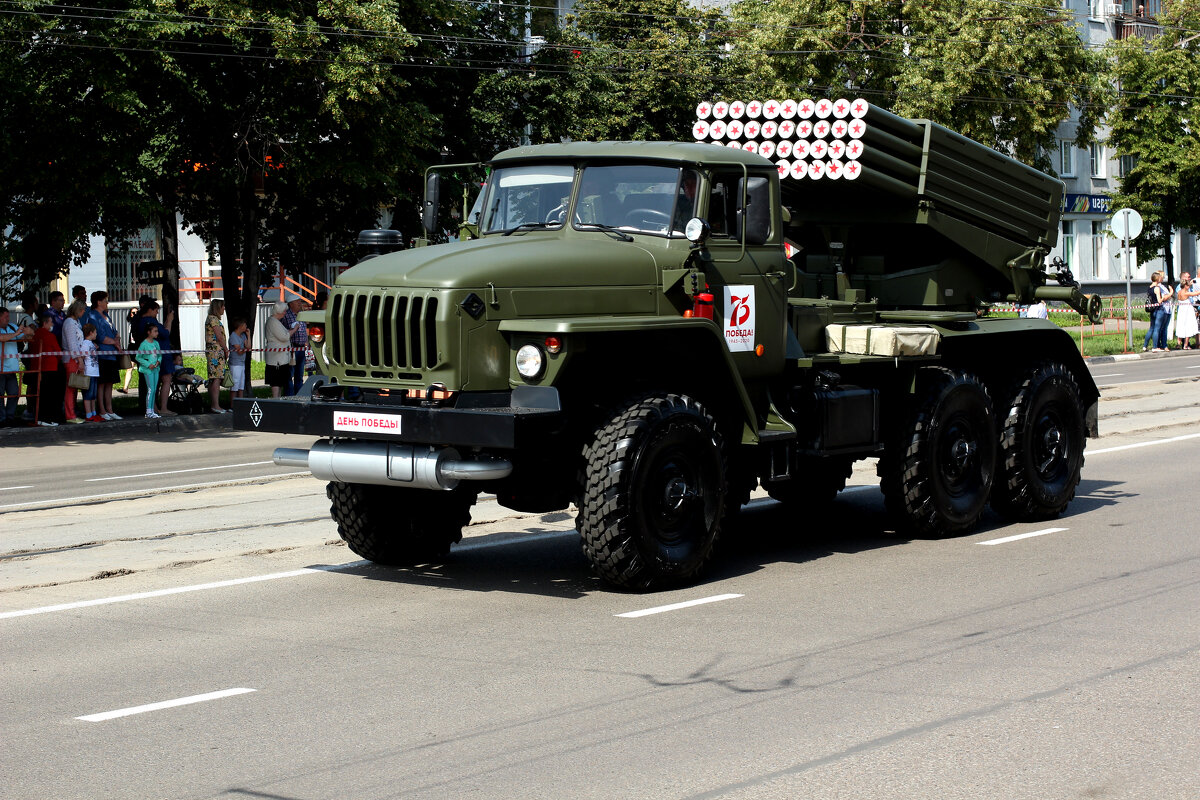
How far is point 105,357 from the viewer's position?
22234 mm

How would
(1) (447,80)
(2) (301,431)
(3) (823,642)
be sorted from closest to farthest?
(3) (823,642) → (2) (301,431) → (1) (447,80)

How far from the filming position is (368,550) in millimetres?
10445

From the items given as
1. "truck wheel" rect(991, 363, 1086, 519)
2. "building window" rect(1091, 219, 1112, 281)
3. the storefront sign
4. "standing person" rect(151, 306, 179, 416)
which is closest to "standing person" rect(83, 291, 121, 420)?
"standing person" rect(151, 306, 179, 416)

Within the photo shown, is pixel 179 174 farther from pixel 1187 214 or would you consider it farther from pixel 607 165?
pixel 1187 214

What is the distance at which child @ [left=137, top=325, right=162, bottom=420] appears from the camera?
74.7ft

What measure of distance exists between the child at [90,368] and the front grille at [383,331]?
13.5 meters

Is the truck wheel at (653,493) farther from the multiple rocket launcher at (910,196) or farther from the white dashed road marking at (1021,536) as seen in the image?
the multiple rocket launcher at (910,196)

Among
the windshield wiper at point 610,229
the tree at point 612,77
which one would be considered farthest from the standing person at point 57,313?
the windshield wiper at point 610,229

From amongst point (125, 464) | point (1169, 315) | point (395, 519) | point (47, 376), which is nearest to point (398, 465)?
point (395, 519)

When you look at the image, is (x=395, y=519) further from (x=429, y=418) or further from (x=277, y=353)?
(x=277, y=353)

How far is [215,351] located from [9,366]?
3.71 meters

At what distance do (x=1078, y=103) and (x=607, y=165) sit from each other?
36600 millimetres

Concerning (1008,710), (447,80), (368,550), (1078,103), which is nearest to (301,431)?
(368,550)

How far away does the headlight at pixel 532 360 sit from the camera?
353 inches
